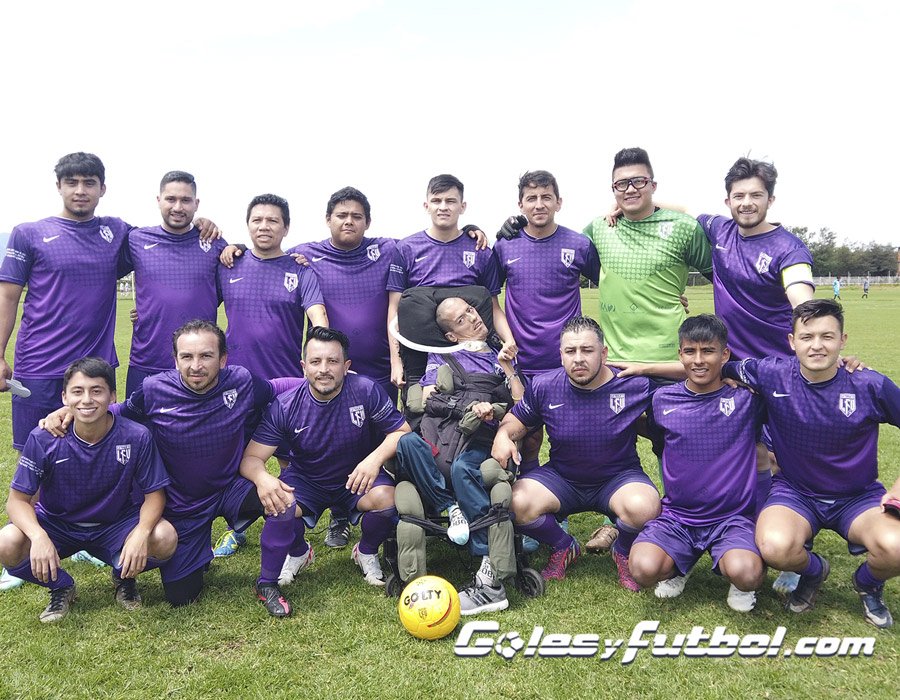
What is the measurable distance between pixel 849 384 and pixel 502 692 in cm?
274

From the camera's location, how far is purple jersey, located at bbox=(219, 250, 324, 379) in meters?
5.30

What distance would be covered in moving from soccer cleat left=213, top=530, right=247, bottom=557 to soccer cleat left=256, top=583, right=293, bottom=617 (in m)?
0.91

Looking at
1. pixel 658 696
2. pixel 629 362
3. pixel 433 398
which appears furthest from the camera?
pixel 629 362

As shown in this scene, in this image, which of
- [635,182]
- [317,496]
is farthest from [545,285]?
[317,496]

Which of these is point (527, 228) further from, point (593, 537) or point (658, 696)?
point (658, 696)

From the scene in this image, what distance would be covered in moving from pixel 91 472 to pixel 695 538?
12.4ft

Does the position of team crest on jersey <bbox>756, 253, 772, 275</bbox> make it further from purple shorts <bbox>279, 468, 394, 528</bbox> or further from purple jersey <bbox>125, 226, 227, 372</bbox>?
purple jersey <bbox>125, 226, 227, 372</bbox>

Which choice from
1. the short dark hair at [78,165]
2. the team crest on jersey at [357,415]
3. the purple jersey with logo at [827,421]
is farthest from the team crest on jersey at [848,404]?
the short dark hair at [78,165]

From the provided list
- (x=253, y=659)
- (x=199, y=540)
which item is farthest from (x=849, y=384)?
(x=199, y=540)

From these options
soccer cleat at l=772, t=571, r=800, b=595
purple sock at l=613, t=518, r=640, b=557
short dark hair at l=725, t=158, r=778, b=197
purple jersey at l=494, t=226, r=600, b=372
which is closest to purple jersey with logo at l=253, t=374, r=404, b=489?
purple jersey at l=494, t=226, r=600, b=372

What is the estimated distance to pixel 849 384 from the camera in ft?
13.5

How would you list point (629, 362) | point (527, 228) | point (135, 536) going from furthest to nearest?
point (527, 228)
point (629, 362)
point (135, 536)

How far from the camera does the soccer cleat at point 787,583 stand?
4.23 meters

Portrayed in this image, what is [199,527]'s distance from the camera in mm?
4449
